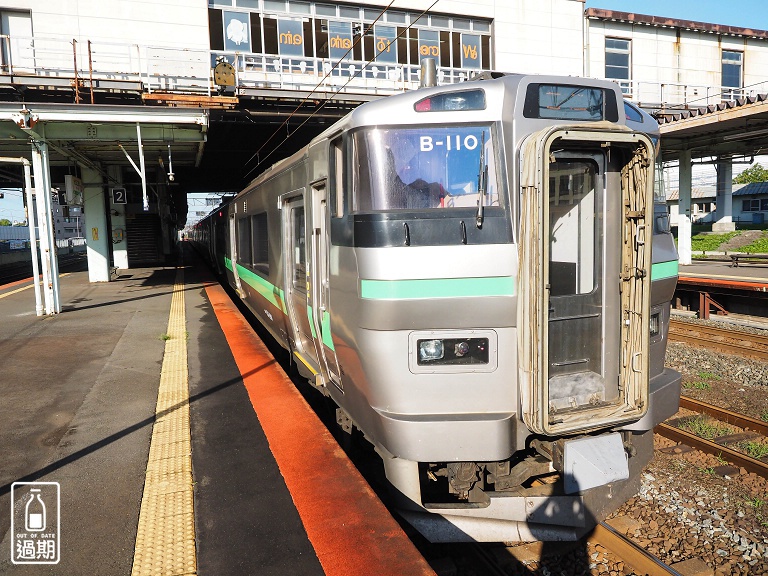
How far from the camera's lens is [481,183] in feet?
11.7

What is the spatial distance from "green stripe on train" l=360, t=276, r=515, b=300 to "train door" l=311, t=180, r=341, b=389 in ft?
3.30

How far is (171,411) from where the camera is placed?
5.52 m

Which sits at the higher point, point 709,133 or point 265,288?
point 709,133

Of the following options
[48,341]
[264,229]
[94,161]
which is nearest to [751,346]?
[264,229]

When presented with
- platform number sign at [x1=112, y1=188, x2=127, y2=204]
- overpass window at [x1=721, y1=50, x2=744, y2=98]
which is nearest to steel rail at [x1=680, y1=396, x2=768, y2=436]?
platform number sign at [x1=112, y1=188, x2=127, y2=204]

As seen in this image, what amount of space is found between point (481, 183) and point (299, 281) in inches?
104

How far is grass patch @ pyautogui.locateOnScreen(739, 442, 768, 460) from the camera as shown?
543 centimetres

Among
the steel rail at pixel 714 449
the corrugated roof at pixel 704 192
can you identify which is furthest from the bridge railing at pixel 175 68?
the corrugated roof at pixel 704 192

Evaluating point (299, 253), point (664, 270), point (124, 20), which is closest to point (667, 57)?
point (124, 20)

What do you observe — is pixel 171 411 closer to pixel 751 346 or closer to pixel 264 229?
pixel 264 229

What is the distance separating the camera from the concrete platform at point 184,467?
3111 millimetres

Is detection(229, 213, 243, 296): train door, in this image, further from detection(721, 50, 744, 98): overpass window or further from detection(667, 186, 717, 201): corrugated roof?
detection(667, 186, 717, 201): corrugated roof

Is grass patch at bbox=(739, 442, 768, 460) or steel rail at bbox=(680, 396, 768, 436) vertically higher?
steel rail at bbox=(680, 396, 768, 436)

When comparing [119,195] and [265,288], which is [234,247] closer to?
[265,288]
